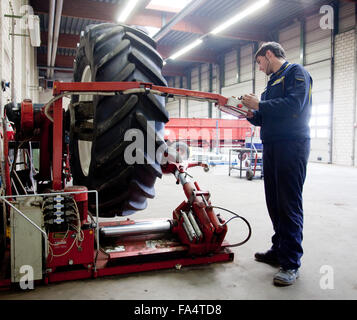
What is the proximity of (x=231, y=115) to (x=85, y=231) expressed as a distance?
3080mm

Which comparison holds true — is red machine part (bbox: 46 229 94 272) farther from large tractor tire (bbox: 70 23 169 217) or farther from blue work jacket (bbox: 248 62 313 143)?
blue work jacket (bbox: 248 62 313 143)

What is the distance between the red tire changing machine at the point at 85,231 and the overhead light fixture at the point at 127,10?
21.9 ft

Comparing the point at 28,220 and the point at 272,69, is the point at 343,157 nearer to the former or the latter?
the point at 272,69

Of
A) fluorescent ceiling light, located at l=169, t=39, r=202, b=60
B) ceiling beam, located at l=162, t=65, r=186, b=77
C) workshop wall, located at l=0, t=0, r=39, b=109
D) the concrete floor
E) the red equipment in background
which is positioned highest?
ceiling beam, located at l=162, t=65, r=186, b=77

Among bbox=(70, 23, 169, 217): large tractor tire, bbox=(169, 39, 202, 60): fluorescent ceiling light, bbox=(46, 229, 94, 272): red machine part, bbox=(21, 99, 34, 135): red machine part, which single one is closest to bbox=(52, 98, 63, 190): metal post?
bbox=(70, 23, 169, 217): large tractor tire

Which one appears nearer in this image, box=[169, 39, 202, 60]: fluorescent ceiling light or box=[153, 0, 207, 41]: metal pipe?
box=[153, 0, 207, 41]: metal pipe

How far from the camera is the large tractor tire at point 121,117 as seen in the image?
178 cm

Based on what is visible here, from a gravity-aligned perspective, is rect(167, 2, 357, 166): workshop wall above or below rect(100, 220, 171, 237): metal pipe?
above

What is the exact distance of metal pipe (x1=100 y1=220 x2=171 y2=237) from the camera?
235 centimetres

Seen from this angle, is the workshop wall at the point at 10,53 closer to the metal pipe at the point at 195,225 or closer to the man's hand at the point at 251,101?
the metal pipe at the point at 195,225

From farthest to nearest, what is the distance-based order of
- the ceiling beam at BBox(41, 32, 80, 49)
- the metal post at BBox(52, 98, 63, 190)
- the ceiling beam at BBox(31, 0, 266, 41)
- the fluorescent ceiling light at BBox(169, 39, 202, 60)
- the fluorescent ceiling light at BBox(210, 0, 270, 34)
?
1. the ceiling beam at BBox(41, 32, 80, 49)
2. the fluorescent ceiling light at BBox(169, 39, 202, 60)
3. the ceiling beam at BBox(31, 0, 266, 41)
4. the fluorescent ceiling light at BBox(210, 0, 270, 34)
5. the metal post at BBox(52, 98, 63, 190)

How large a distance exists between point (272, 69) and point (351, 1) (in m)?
9.27

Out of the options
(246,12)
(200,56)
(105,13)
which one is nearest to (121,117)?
(246,12)
